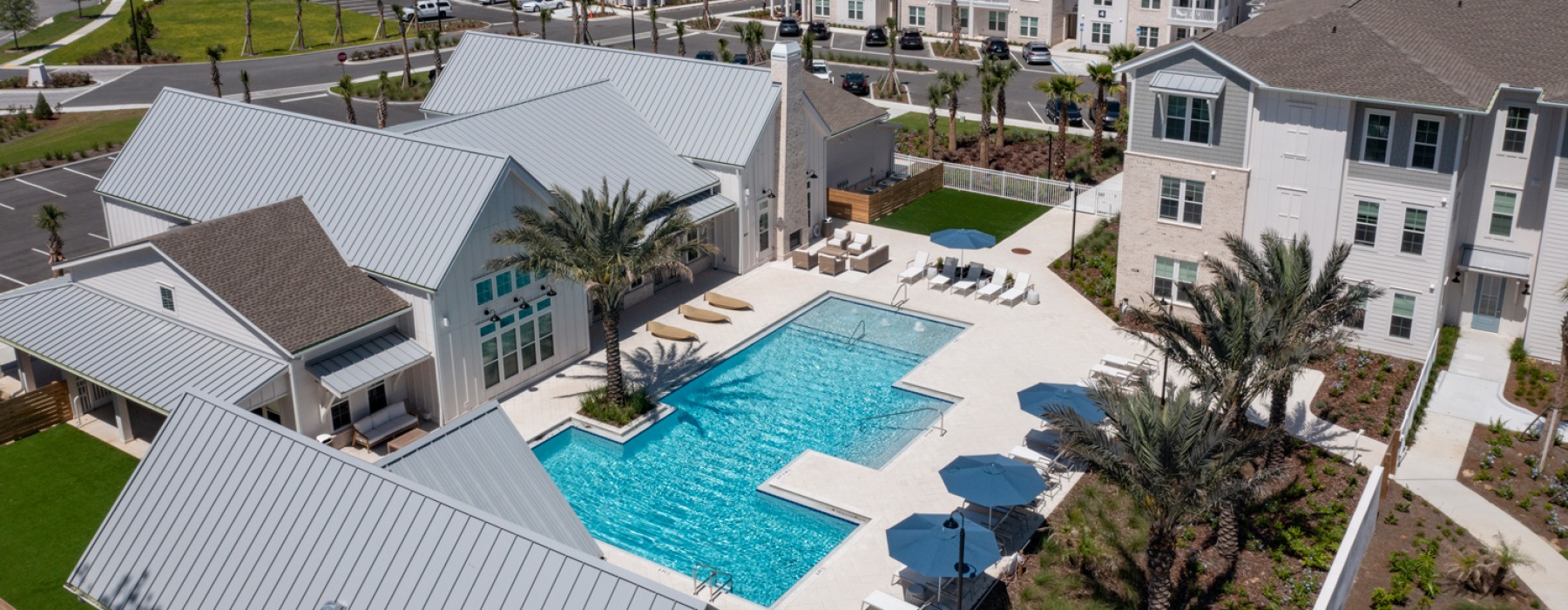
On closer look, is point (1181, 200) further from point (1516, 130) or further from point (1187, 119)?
point (1516, 130)

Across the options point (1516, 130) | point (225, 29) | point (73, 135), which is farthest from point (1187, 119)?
point (225, 29)

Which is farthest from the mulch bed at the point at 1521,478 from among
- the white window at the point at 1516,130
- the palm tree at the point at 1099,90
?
the palm tree at the point at 1099,90

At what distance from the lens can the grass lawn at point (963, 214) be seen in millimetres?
48844

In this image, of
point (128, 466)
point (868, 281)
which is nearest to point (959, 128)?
point (868, 281)

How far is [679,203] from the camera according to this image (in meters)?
41.2

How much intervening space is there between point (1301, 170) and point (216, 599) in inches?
1172

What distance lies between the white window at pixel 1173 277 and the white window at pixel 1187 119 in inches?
148

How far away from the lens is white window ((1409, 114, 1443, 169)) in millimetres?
34844

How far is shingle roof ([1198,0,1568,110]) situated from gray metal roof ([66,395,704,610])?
26.1m

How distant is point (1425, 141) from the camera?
115ft

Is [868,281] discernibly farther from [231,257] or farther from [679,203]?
[231,257]

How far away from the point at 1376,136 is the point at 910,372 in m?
14.2

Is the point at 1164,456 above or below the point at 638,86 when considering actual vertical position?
below

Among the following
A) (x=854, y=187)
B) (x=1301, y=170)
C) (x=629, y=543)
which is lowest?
(x=629, y=543)
